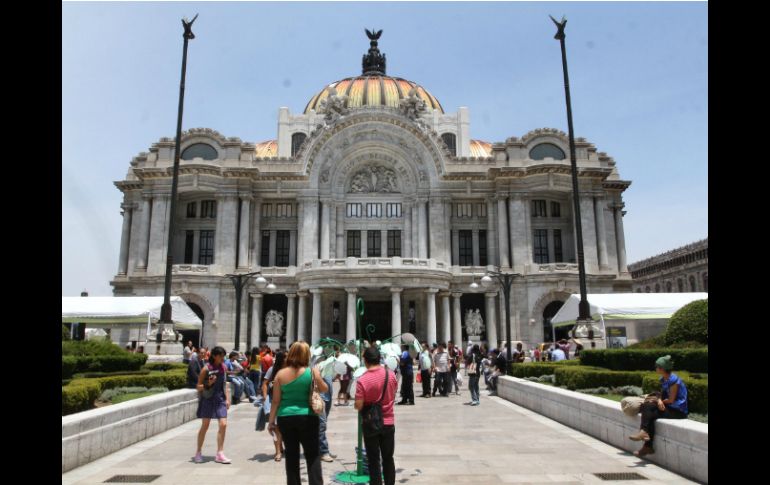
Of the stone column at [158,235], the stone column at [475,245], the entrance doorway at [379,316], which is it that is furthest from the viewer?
the stone column at [475,245]

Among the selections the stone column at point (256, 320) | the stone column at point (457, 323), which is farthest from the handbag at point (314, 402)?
the stone column at point (256, 320)

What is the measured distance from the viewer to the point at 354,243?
49688 mm

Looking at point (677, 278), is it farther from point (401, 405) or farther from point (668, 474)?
point (668, 474)

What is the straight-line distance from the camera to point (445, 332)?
4328 centimetres

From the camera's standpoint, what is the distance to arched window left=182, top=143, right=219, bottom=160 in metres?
48.6

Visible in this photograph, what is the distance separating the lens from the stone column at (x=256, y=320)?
4553 cm

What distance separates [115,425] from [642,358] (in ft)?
46.9

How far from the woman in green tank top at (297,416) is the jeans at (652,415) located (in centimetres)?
598

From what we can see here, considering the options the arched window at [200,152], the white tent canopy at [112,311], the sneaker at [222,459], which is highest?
the arched window at [200,152]

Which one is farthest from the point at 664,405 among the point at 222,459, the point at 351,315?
the point at 351,315

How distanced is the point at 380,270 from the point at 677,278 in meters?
49.4

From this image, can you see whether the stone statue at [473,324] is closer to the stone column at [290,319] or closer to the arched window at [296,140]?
the stone column at [290,319]

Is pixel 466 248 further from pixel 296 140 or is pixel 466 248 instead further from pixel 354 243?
pixel 296 140

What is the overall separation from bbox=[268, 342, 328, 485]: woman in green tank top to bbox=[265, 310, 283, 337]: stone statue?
39.7 m
